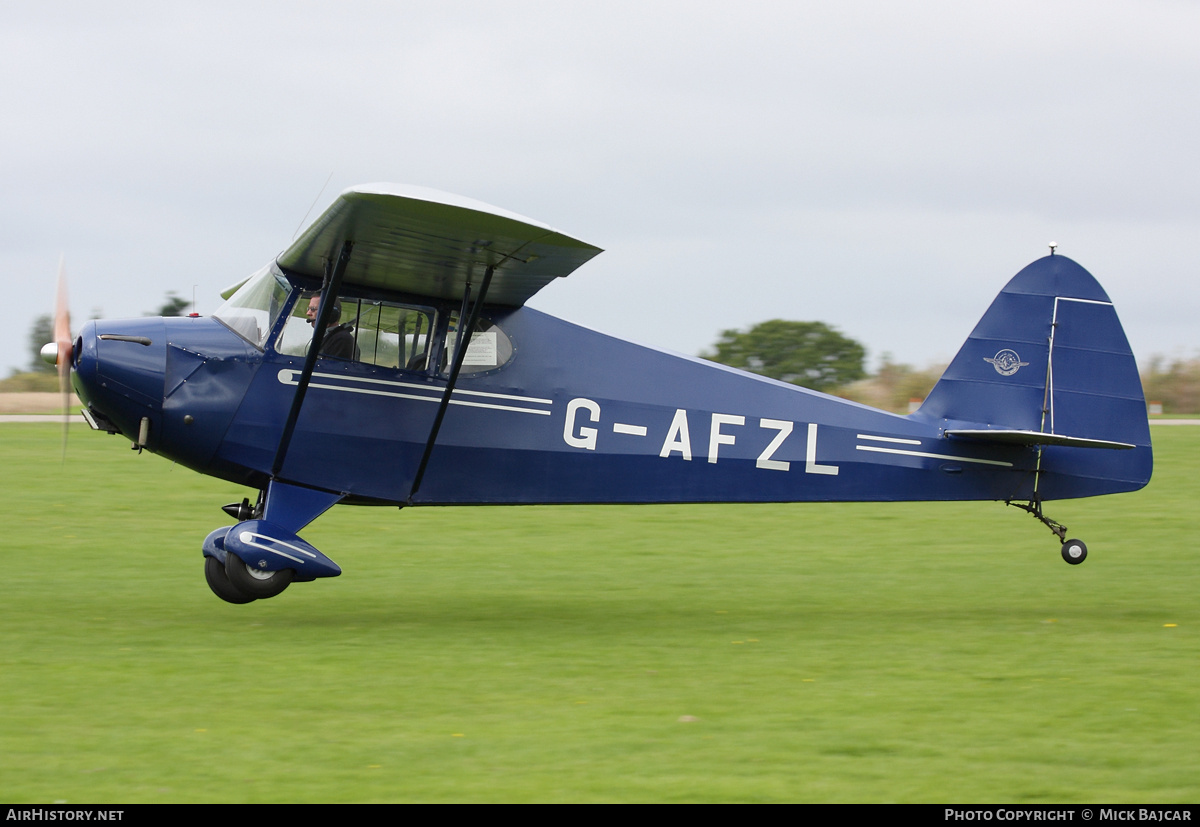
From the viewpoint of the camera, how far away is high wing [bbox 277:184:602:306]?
7383 mm

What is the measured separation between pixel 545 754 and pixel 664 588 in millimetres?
5355

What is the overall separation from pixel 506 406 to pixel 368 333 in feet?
3.93

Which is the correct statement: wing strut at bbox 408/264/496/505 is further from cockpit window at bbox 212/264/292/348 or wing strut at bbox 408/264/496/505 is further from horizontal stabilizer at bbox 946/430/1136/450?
horizontal stabilizer at bbox 946/430/1136/450

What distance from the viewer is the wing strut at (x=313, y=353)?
823 centimetres

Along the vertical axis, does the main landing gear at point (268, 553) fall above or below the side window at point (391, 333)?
below

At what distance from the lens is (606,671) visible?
727 cm

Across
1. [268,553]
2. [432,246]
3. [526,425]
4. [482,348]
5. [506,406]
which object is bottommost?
[268,553]

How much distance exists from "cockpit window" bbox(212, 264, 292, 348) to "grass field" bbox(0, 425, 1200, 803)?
217 centimetres

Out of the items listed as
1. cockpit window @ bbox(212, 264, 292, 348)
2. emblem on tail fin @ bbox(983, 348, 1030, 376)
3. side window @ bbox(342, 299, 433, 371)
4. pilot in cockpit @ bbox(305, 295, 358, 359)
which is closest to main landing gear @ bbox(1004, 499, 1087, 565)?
emblem on tail fin @ bbox(983, 348, 1030, 376)

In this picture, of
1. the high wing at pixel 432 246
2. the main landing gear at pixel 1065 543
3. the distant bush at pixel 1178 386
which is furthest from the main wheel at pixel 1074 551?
the distant bush at pixel 1178 386

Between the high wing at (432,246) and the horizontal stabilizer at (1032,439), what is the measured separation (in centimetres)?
366

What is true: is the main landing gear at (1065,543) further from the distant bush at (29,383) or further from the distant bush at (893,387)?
the distant bush at (29,383)

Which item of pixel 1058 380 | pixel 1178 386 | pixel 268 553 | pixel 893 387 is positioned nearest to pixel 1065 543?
pixel 1058 380

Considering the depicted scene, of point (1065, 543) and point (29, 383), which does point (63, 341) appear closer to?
point (1065, 543)
